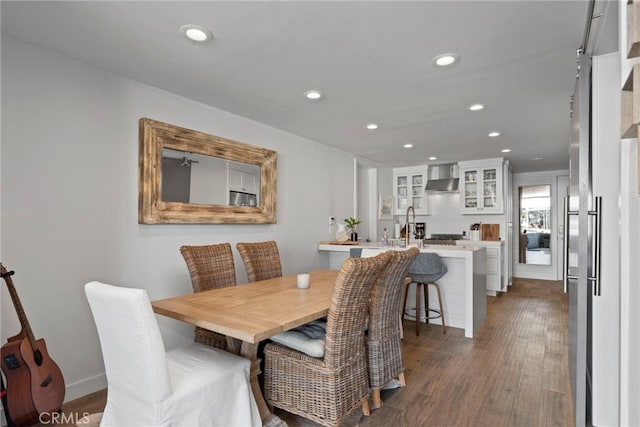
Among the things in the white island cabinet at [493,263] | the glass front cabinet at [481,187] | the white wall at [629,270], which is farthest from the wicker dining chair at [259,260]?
the glass front cabinet at [481,187]

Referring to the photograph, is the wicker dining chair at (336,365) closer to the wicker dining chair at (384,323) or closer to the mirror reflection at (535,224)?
the wicker dining chair at (384,323)

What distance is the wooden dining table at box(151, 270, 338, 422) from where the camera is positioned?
1.58 meters

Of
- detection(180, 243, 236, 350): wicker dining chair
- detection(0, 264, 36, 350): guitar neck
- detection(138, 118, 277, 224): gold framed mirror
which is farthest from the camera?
detection(138, 118, 277, 224): gold framed mirror

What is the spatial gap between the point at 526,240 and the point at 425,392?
600cm

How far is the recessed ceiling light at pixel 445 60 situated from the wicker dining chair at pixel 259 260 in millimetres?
2004

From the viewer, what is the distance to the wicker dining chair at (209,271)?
242 cm

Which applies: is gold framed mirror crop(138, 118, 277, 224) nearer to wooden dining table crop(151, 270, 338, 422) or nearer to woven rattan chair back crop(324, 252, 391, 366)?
wooden dining table crop(151, 270, 338, 422)

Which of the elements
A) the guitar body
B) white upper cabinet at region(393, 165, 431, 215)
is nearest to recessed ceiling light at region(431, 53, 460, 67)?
the guitar body

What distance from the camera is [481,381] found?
8.41ft


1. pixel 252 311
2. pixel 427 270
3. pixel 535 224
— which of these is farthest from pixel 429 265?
pixel 535 224

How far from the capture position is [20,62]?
2119mm

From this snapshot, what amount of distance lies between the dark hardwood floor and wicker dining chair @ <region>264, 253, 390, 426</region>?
0.19m

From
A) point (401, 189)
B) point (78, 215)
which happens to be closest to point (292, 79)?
point (78, 215)

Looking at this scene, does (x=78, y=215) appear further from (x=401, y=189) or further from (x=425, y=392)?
(x=401, y=189)
